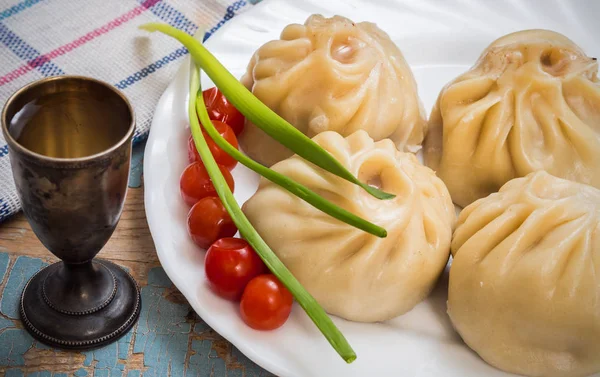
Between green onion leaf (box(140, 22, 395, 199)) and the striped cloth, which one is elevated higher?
green onion leaf (box(140, 22, 395, 199))

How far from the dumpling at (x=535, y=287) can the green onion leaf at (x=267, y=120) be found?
337 mm

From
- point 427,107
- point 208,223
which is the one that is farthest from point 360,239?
point 427,107

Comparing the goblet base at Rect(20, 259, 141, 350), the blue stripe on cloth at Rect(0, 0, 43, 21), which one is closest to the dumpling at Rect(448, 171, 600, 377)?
the goblet base at Rect(20, 259, 141, 350)

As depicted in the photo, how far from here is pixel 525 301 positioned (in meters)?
2.02

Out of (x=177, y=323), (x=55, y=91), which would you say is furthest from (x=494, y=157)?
(x=55, y=91)

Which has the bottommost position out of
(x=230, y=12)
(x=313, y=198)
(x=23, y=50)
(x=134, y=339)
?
(x=134, y=339)

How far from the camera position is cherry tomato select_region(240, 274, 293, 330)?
2.04m

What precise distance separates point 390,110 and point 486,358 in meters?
0.85

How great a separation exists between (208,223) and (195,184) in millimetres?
166

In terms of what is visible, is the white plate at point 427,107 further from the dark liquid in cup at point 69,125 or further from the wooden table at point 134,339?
the dark liquid in cup at point 69,125

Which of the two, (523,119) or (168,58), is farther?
(168,58)

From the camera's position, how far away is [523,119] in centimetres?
254

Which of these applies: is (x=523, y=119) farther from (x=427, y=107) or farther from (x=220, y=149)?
(x=220, y=149)

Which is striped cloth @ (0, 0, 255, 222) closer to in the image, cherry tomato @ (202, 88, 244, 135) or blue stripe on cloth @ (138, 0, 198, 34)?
blue stripe on cloth @ (138, 0, 198, 34)
